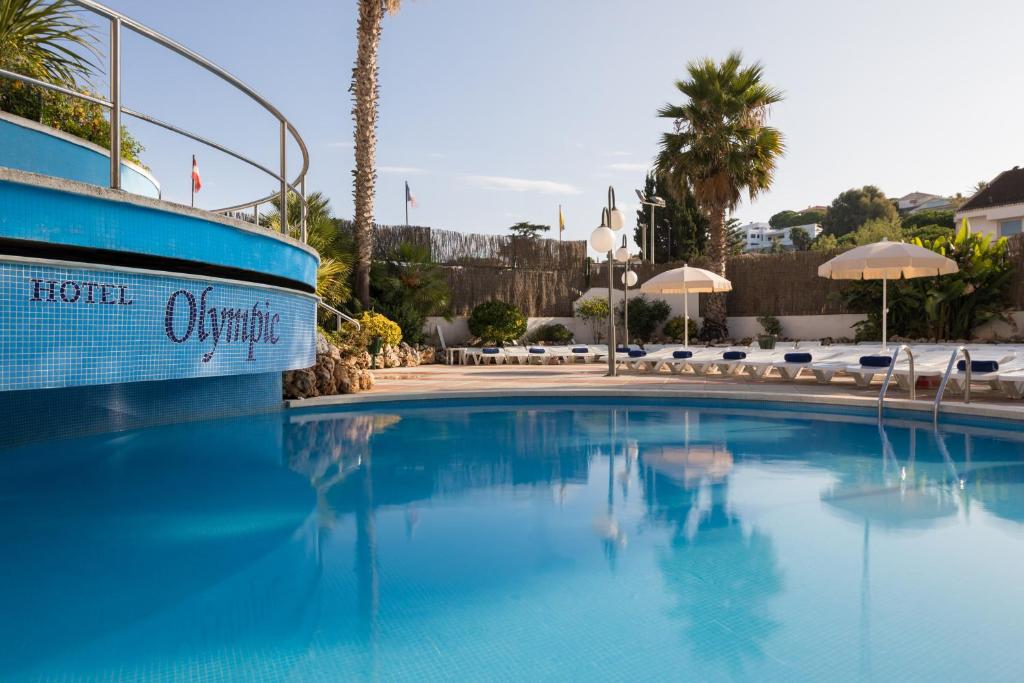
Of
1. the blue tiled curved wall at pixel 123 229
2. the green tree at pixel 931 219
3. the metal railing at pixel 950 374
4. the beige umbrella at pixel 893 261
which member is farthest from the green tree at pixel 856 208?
the blue tiled curved wall at pixel 123 229

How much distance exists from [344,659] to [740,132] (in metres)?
16.9

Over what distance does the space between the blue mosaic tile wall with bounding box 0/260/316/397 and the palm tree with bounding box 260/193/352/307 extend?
7434 mm

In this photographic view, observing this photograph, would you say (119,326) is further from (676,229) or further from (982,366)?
(676,229)

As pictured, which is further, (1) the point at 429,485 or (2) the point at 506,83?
(2) the point at 506,83

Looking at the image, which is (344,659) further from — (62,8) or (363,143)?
(363,143)

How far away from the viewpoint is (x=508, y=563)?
3.25 m

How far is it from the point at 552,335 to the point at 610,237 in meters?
7.64

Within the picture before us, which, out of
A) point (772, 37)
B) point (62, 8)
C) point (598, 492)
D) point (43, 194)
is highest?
point (772, 37)

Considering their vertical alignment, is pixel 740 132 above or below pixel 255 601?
above

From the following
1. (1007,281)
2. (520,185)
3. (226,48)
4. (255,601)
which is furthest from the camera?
(520,185)

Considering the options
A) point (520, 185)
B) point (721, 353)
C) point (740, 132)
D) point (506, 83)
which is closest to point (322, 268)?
point (506, 83)

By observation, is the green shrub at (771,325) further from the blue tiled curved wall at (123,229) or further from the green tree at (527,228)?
the green tree at (527,228)

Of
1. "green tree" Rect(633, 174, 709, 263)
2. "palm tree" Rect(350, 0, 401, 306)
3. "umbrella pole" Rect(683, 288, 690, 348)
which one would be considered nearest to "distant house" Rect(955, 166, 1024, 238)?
"green tree" Rect(633, 174, 709, 263)

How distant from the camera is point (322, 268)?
13.4 metres
